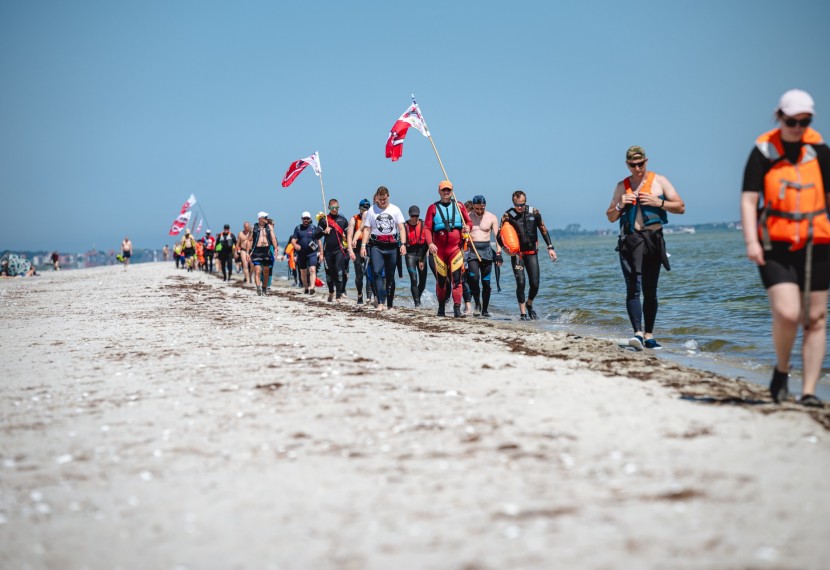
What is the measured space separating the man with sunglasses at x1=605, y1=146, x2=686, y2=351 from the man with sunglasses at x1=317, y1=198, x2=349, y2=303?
26.1 ft

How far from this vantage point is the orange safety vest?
5473 mm

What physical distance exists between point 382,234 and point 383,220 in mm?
259

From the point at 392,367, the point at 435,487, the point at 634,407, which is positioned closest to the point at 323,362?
the point at 392,367

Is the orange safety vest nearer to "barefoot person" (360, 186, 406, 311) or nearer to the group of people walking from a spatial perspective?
the group of people walking

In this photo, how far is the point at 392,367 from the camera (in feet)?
24.5

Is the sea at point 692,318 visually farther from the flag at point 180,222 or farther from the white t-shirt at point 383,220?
the flag at point 180,222

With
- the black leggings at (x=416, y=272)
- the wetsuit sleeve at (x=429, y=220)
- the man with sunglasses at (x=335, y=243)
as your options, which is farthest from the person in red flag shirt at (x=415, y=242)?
the wetsuit sleeve at (x=429, y=220)

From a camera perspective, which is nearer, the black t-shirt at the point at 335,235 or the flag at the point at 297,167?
the black t-shirt at the point at 335,235

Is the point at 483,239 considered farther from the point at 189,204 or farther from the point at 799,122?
the point at 189,204

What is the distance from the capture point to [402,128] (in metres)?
17.0

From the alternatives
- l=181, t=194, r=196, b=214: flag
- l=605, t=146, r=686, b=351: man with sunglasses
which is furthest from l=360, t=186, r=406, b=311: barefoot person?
l=181, t=194, r=196, b=214: flag

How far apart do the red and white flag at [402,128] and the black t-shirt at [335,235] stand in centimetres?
170

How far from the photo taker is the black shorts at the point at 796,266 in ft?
17.9

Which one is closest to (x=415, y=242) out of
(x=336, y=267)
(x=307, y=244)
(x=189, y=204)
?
(x=336, y=267)
